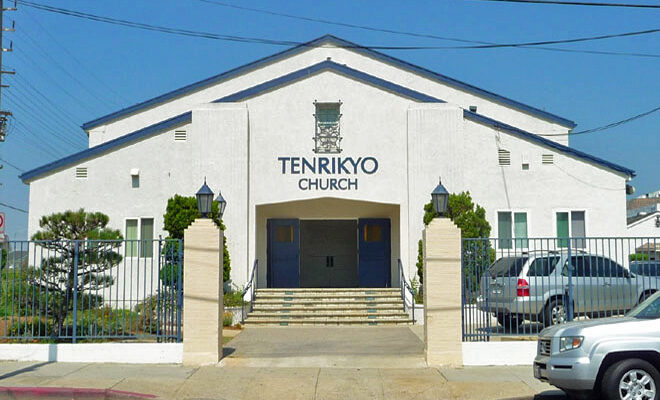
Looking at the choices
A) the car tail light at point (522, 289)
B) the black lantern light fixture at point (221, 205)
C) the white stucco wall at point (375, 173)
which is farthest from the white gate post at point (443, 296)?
the black lantern light fixture at point (221, 205)

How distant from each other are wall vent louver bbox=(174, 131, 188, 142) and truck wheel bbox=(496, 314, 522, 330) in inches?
530

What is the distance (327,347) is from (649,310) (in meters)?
7.65

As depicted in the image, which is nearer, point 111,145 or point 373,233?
point 111,145

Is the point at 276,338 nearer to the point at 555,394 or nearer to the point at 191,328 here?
the point at 191,328

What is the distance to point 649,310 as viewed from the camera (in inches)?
419

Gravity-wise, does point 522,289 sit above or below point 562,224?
below

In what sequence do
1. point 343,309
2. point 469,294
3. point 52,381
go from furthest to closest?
point 343,309
point 469,294
point 52,381

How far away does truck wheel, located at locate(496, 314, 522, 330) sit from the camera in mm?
14164

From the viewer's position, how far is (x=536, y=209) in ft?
78.9

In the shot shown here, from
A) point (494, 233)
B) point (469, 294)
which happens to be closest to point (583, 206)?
point (494, 233)

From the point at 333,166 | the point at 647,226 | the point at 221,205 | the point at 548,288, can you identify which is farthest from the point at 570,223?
the point at 647,226

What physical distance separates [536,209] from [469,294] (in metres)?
11.0

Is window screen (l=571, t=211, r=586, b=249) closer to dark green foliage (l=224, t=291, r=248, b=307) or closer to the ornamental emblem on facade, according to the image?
the ornamental emblem on facade

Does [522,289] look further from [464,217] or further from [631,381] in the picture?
[464,217]
